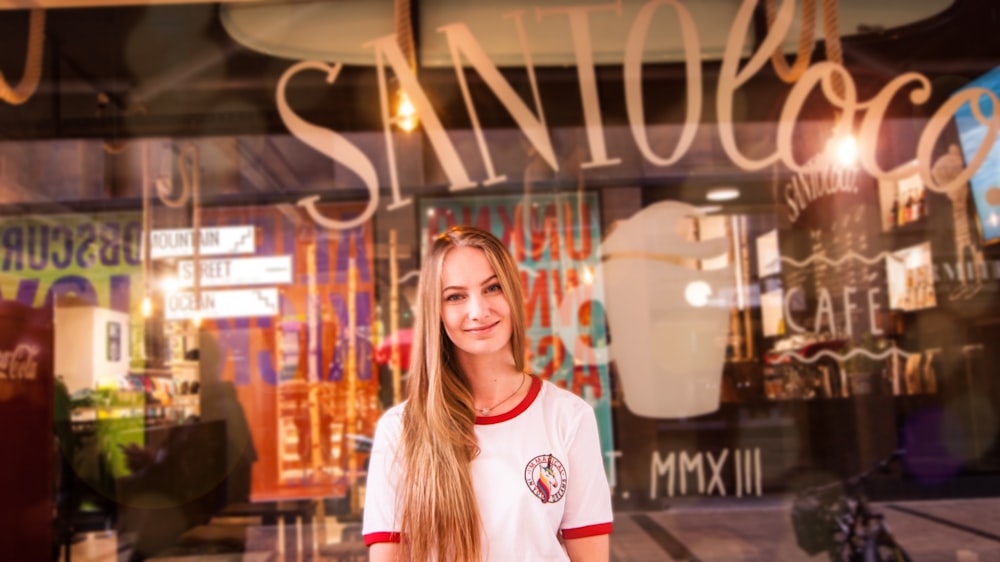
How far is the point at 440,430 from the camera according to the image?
1.68 metres

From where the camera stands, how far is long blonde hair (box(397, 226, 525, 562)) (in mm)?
1646

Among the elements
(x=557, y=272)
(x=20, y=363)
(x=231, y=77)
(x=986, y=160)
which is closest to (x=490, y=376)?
(x=20, y=363)

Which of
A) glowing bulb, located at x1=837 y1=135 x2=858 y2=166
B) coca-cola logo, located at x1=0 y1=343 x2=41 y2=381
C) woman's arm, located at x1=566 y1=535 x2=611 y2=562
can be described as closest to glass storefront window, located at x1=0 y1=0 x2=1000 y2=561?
glowing bulb, located at x1=837 y1=135 x2=858 y2=166

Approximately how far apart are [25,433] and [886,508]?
4605 millimetres

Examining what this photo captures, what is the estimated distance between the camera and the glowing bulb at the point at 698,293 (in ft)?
15.7

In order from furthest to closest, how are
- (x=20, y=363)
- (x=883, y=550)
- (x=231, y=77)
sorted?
1. (x=231, y=77)
2. (x=883, y=550)
3. (x=20, y=363)

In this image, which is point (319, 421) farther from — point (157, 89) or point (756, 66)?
point (756, 66)

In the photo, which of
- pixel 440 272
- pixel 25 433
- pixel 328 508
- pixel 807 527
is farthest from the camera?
pixel 328 508

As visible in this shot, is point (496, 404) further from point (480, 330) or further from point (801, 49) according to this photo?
point (801, 49)

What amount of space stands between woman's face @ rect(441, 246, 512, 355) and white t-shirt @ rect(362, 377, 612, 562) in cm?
15

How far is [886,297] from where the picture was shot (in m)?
4.73

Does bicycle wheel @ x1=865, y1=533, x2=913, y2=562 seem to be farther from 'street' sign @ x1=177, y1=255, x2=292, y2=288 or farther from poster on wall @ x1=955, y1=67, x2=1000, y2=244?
'street' sign @ x1=177, y1=255, x2=292, y2=288

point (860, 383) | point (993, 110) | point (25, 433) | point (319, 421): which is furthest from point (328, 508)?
point (993, 110)

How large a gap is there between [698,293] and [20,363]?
142 inches
